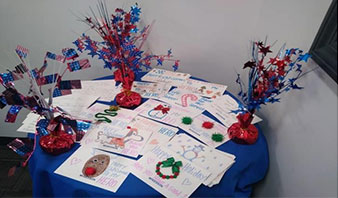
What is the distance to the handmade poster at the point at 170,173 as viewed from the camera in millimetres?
796

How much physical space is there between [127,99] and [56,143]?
15.3 inches

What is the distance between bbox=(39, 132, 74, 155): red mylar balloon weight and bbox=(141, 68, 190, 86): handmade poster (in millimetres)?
629

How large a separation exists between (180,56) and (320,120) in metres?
0.95

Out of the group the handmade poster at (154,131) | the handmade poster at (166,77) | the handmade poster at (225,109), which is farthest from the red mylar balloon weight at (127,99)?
the handmade poster at (225,109)

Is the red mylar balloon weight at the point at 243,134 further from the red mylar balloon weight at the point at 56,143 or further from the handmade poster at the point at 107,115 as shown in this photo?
the red mylar balloon weight at the point at 56,143


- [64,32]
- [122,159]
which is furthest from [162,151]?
[64,32]

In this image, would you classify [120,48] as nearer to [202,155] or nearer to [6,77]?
[6,77]

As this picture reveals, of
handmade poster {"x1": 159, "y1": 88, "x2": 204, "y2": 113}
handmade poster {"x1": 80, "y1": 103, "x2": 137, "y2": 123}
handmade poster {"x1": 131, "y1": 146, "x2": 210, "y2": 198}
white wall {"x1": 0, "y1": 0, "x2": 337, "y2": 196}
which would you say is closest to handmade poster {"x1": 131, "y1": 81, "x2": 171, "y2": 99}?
handmade poster {"x1": 159, "y1": 88, "x2": 204, "y2": 113}

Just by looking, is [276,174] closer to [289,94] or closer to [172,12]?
[289,94]

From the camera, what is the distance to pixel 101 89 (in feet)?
4.31

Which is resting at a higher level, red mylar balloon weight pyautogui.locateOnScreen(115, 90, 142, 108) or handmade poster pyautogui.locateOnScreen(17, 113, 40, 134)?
red mylar balloon weight pyautogui.locateOnScreen(115, 90, 142, 108)

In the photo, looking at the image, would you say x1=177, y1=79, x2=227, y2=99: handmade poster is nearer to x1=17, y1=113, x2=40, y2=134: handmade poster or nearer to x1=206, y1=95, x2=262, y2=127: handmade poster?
x1=206, y1=95, x2=262, y2=127: handmade poster

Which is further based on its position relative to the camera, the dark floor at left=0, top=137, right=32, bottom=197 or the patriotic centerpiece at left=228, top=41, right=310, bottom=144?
the dark floor at left=0, top=137, right=32, bottom=197

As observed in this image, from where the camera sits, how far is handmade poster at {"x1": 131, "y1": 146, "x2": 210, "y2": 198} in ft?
2.61
